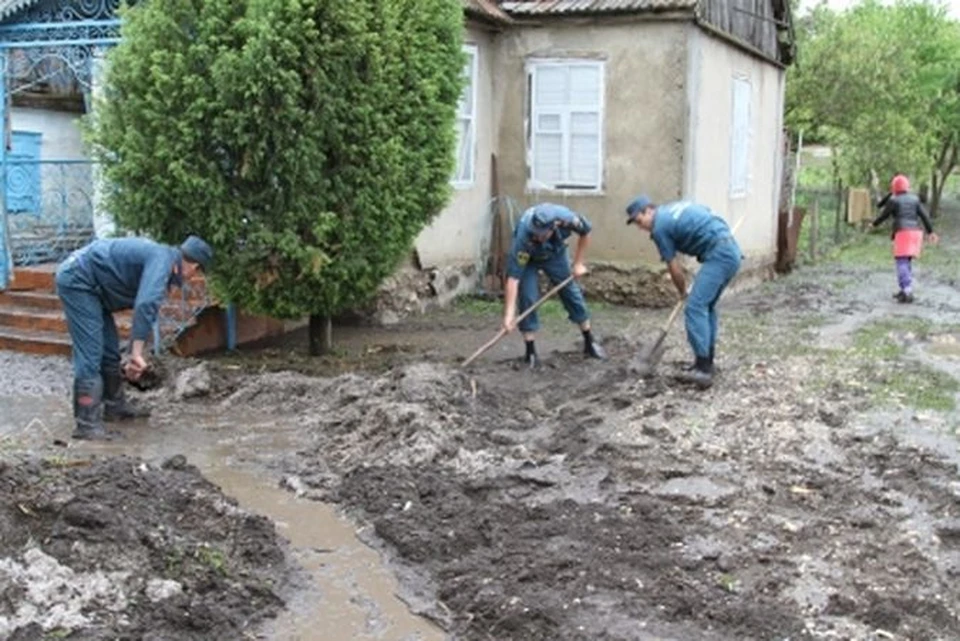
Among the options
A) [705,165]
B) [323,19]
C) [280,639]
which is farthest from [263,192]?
[705,165]

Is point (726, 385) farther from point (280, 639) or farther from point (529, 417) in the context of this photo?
point (280, 639)

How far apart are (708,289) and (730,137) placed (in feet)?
23.1

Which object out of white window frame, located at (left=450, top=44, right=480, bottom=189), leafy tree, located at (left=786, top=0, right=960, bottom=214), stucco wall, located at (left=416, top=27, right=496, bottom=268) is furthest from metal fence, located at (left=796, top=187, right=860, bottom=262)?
white window frame, located at (left=450, top=44, right=480, bottom=189)

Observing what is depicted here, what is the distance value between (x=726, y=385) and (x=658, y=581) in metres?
4.33

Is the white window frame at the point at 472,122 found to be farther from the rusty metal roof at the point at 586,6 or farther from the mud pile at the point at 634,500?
the mud pile at the point at 634,500

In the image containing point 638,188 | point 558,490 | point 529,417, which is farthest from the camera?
point 638,188

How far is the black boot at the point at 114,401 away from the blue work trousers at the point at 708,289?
4482 mm

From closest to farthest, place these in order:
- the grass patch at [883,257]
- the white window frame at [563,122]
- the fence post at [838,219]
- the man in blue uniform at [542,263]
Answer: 1. the man in blue uniform at [542,263]
2. the white window frame at [563,122]
3. the grass patch at [883,257]
4. the fence post at [838,219]

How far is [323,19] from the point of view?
29.7 ft

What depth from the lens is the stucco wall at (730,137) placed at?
14.1 meters

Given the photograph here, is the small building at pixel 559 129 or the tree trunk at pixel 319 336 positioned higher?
the small building at pixel 559 129

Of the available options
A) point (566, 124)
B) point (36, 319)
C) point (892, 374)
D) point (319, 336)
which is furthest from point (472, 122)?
point (892, 374)

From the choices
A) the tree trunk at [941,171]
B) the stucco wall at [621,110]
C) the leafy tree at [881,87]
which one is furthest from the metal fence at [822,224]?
the stucco wall at [621,110]

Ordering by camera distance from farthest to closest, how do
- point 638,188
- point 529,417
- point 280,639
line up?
point 638,188, point 529,417, point 280,639
